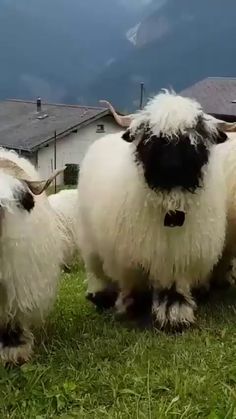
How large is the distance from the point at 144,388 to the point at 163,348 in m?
0.77

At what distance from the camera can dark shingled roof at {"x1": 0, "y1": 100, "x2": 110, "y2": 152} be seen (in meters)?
25.6

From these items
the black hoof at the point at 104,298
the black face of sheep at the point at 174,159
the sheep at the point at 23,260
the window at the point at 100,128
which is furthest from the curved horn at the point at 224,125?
the window at the point at 100,128

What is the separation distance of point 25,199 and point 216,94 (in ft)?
58.7

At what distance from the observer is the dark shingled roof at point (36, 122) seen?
1008 inches

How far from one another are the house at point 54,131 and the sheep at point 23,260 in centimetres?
1997

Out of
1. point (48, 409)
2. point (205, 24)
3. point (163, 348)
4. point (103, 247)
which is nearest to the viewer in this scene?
point (48, 409)

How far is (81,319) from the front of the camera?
5914 millimetres

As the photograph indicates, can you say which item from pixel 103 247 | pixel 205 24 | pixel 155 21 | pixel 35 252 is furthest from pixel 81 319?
pixel 205 24

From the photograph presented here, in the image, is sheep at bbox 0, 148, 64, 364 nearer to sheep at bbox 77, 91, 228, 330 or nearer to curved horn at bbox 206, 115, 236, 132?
sheep at bbox 77, 91, 228, 330

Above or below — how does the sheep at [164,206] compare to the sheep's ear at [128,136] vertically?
below

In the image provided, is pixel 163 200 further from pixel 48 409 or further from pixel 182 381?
pixel 48 409

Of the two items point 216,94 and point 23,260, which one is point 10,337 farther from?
point 216,94

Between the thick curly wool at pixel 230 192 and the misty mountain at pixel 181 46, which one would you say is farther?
the misty mountain at pixel 181 46

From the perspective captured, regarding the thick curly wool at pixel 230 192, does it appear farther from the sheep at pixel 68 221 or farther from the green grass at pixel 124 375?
the sheep at pixel 68 221
